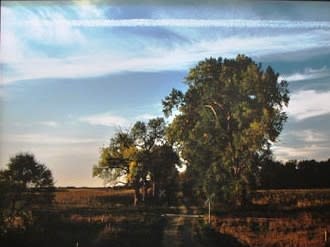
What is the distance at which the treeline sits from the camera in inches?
219

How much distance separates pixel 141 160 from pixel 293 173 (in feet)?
4.12

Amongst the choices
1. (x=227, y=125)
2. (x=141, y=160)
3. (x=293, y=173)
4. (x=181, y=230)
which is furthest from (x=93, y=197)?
(x=293, y=173)

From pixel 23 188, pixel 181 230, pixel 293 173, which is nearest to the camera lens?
pixel 23 188

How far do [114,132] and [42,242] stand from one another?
3.38 ft

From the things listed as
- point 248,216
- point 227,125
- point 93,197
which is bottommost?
point 248,216

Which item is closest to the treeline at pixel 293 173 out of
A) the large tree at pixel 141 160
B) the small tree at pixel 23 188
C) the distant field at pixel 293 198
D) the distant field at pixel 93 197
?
the distant field at pixel 293 198

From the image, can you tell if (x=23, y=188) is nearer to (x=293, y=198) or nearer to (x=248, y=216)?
(x=248, y=216)

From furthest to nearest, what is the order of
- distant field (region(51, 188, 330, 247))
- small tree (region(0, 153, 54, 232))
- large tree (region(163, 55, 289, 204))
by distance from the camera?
large tree (region(163, 55, 289, 204)) < distant field (region(51, 188, 330, 247)) < small tree (region(0, 153, 54, 232))

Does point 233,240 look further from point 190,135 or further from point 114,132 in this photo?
point 114,132

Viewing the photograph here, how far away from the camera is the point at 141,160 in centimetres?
548

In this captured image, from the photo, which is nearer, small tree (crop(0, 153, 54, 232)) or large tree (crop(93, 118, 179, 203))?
A: small tree (crop(0, 153, 54, 232))

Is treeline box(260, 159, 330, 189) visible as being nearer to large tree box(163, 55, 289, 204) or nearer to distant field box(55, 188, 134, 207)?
large tree box(163, 55, 289, 204)

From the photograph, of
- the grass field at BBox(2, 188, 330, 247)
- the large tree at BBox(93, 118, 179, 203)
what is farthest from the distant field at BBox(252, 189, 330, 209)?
the large tree at BBox(93, 118, 179, 203)

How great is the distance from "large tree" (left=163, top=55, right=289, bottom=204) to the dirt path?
0.23 meters
